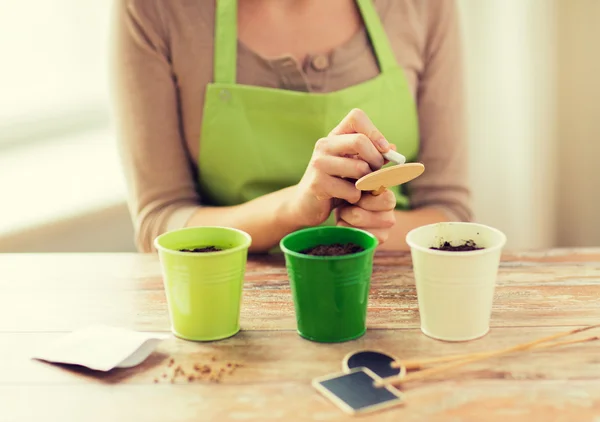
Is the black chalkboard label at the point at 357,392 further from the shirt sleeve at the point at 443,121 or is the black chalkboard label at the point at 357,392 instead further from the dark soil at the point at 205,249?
the shirt sleeve at the point at 443,121

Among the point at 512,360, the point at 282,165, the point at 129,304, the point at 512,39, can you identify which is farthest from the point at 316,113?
the point at 512,39

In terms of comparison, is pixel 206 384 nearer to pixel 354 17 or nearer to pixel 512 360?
pixel 512 360

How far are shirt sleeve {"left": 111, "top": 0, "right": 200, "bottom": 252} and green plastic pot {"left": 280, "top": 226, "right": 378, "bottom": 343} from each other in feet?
1.74

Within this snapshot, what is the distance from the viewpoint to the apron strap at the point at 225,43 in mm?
1467

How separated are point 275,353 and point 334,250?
0.52 feet

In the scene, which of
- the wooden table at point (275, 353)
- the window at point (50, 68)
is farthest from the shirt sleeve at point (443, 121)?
the window at point (50, 68)

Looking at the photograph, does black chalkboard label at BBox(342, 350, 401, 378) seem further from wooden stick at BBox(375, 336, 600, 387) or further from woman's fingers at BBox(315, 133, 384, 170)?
woman's fingers at BBox(315, 133, 384, 170)

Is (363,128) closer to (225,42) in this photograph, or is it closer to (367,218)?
(367,218)

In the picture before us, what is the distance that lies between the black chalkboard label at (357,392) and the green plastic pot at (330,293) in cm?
10

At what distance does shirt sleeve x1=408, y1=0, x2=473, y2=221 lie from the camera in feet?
5.07

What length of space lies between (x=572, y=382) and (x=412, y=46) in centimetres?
93

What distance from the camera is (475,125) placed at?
86.5 inches

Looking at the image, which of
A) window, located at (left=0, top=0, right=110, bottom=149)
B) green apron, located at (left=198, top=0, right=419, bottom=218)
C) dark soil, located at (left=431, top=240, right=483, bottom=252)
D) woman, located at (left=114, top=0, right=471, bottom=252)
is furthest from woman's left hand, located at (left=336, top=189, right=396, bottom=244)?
window, located at (left=0, top=0, right=110, bottom=149)

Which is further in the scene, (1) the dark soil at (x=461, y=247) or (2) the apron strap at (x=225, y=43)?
(2) the apron strap at (x=225, y=43)
